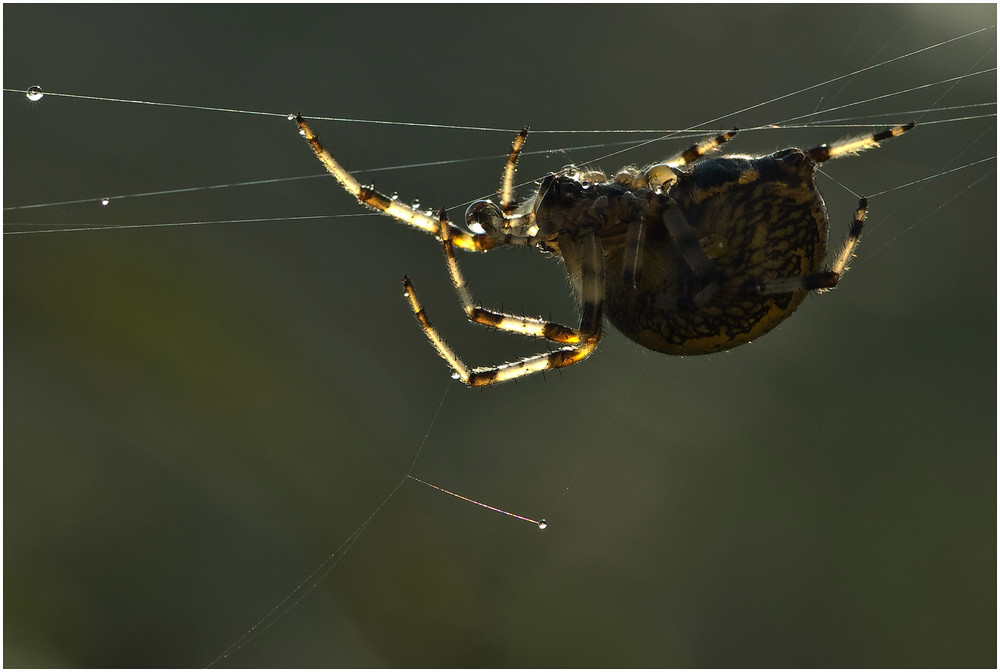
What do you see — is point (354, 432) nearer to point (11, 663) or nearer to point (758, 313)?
point (11, 663)

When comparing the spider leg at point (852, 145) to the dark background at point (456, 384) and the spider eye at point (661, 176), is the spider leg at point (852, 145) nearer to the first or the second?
the spider eye at point (661, 176)

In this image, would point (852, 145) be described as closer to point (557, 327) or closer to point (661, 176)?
point (661, 176)

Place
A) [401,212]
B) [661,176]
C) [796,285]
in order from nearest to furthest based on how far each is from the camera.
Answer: [796,285] < [661,176] < [401,212]

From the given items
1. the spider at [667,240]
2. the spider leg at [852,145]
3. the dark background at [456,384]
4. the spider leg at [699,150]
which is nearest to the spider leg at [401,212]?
the spider at [667,240]

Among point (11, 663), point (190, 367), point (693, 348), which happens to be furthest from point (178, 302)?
point (693, 348)

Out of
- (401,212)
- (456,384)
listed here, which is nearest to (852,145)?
(401,212)
